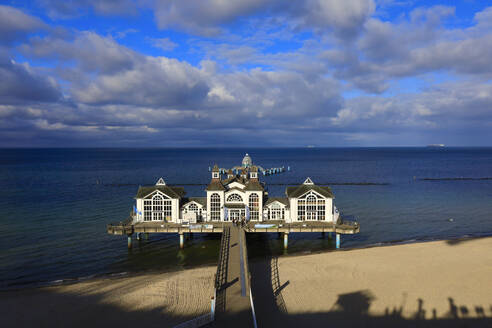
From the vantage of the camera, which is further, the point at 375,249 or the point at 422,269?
the point at 375,249

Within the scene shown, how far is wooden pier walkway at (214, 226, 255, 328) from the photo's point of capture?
19.2m

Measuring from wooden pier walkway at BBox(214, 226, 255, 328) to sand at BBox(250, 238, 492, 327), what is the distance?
6.23 ft

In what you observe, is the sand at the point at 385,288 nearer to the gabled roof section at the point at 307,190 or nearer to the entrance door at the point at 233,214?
the gabled roof section at the point at 307,190

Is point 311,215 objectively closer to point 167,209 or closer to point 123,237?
point 167,209

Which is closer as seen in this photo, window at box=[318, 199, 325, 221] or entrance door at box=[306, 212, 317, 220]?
window at box=[318, 199, 325, 221]

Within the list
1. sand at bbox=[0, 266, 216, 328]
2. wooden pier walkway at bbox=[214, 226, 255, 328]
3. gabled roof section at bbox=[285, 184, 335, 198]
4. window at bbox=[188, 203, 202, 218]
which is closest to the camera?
wooden pier walkway at bbox=[214, 226, 255, 328]

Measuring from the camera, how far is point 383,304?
23.8 metres

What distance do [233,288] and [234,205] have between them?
16218 mm

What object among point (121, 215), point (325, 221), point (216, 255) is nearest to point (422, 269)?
point (325, 221)

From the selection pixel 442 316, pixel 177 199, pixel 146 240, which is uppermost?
pixel 177 199

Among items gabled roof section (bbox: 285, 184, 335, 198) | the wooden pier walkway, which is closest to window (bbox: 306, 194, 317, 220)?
gabled roof section (bbox: 285, 184, 335, 198)

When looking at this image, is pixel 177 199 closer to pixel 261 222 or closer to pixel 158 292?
pixel 261 222

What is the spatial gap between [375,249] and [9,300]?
111ft

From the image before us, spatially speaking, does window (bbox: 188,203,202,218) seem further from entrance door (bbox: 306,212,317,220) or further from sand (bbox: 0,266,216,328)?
entrance door (bbox: 306,212,317,220)
